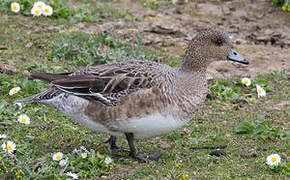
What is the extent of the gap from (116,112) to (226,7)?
601cm

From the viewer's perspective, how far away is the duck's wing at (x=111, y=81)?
5578 millimetres

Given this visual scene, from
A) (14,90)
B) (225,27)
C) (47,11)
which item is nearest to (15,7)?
(47,11)

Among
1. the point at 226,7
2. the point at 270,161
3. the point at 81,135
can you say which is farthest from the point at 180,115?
the point at 226,7

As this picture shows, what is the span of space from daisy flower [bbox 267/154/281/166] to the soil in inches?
120

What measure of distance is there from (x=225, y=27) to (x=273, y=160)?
5.08 meters

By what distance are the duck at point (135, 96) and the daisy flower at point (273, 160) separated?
2.87ft

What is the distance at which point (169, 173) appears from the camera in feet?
17.1

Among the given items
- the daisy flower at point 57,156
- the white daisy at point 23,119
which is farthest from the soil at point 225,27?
the daisy flower at point 57,156

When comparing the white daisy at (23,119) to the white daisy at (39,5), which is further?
the white daisy at (39,5)

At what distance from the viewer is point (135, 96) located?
18.1ft

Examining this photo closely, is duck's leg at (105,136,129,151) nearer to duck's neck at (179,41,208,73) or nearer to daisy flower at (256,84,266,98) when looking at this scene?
duck's neck at (179,41,208,73)

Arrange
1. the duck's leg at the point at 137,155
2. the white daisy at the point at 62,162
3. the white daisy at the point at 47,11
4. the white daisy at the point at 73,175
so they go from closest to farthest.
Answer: the white daisy at the point at 73,175
the white daisy at the point at 62,162
the duck's leg at the point at 137,155
the white daisy at the point at 47,11

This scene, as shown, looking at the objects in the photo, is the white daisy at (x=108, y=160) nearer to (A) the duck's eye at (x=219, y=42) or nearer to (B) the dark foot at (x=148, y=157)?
(B) the dark foot at (x=148, y=157)

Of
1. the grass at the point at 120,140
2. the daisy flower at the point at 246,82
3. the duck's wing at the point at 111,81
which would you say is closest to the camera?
the grass at the point at 120,140
